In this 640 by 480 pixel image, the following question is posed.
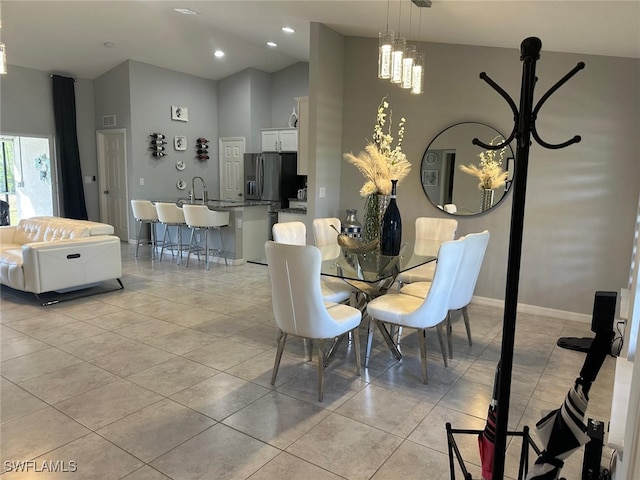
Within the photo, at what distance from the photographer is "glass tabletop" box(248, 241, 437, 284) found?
9.42ft

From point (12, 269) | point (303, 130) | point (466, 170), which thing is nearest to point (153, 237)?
point (12, 269)

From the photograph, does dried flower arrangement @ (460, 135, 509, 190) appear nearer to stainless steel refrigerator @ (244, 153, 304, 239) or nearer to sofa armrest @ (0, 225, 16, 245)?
stainless steel refrigerator @ (244, 153, 304, 239)

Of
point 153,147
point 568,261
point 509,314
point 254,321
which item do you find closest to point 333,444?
point 509,314

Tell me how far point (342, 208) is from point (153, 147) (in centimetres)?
431

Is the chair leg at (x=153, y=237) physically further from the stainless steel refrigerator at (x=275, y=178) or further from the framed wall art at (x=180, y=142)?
the stainless steel refrigerator at (x=275, y=178)

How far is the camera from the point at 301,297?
257cm

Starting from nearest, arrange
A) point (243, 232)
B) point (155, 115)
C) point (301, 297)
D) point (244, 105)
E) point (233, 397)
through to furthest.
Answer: point (301, 297)
point (233, 397)
point (243, 232)
point (155, 115)
point (244, 105)

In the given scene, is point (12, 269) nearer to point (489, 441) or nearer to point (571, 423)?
point (489, 441)

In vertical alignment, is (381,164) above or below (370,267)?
above

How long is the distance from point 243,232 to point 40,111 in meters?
4.39

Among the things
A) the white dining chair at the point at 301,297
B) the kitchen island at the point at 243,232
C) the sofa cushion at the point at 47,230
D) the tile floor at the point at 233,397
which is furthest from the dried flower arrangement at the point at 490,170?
the sofa cushion at the point at 47,230

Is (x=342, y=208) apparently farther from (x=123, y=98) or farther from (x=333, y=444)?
(x=123, y=98)

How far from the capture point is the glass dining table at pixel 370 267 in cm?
288

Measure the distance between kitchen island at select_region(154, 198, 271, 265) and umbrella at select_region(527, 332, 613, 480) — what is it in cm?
565
